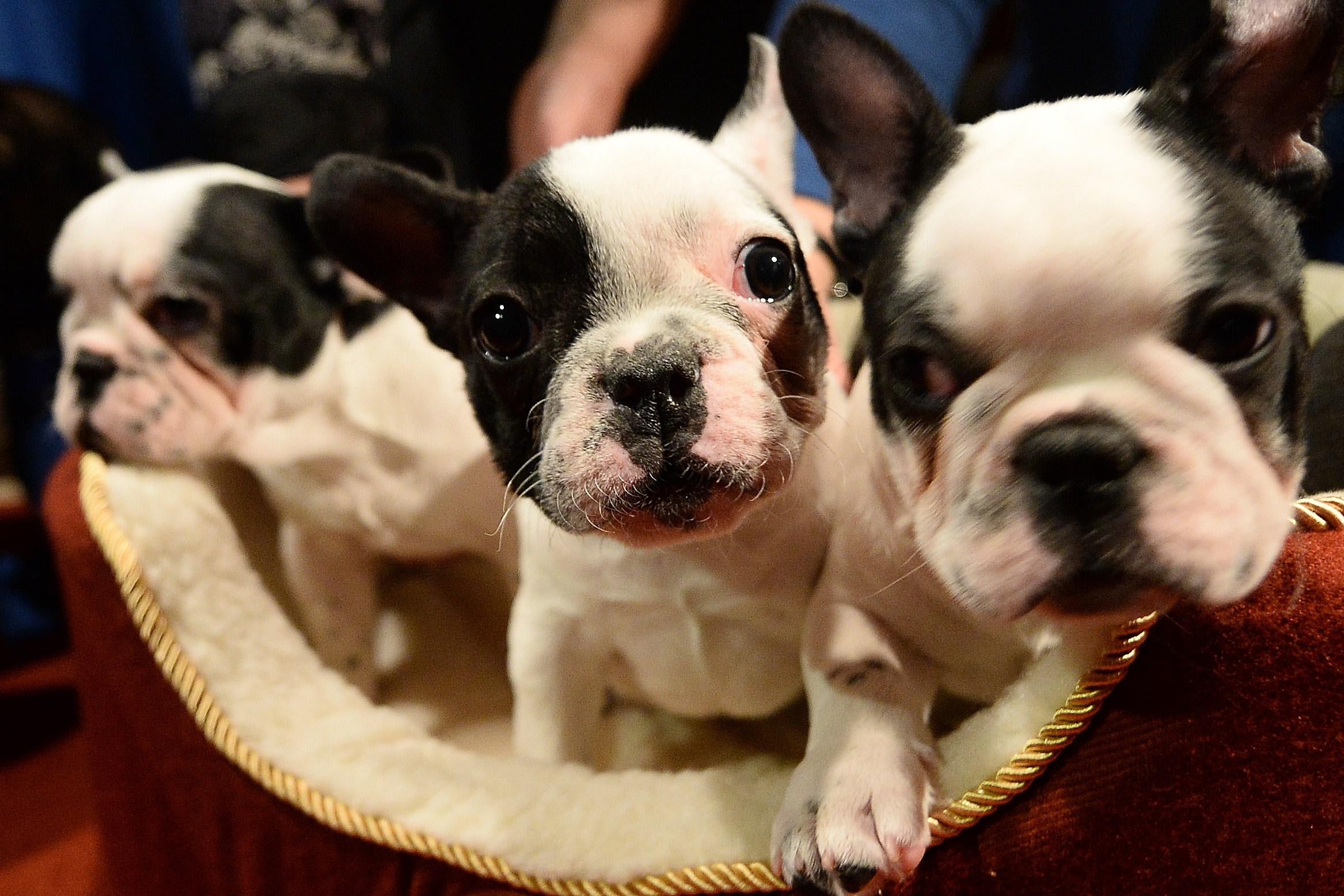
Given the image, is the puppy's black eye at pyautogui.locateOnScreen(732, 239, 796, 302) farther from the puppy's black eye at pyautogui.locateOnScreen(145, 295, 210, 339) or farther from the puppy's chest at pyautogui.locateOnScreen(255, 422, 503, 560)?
the puppy's black eye at pyautogui.locateOnScreen(145, 295, 210, 339)

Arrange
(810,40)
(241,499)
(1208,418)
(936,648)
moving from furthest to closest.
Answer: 1. (241,499)
2. (936,648)
3. (810,40)
4. (1208,418)

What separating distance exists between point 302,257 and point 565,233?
93 cm

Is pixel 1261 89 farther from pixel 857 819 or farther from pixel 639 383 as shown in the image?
pixel 857 819

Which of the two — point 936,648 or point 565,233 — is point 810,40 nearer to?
point 565,233


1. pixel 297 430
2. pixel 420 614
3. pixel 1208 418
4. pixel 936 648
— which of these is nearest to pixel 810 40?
pixel 1208 418

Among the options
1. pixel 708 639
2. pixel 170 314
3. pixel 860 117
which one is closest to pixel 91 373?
pixel 170 314

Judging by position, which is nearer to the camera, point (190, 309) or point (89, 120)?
point (190, 309)

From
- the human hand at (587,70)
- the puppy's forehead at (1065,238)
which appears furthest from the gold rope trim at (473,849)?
the human hand at (587,70)

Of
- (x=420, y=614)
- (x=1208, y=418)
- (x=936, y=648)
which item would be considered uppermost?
(x=1208, y=418)

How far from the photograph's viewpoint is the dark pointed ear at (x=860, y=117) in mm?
1203

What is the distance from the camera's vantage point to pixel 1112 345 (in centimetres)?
94

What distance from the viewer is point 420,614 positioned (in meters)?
2.40

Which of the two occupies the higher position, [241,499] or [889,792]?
[889,792]

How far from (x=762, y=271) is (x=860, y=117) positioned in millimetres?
239
